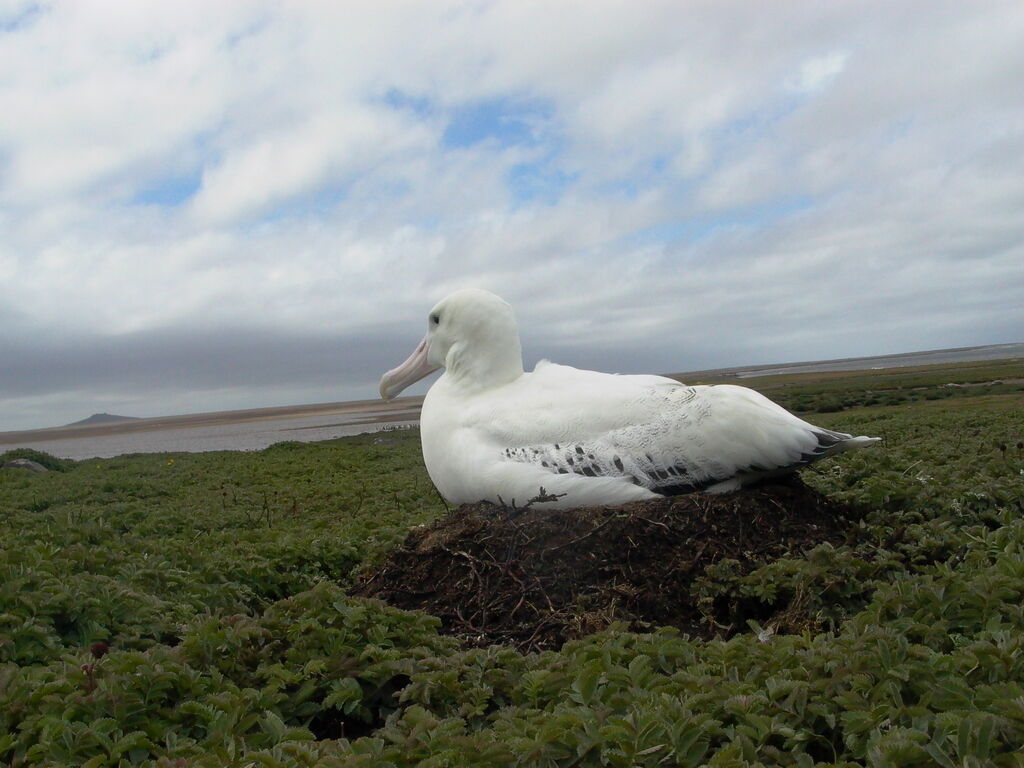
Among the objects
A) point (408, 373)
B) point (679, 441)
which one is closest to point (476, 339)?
point (408, 373)

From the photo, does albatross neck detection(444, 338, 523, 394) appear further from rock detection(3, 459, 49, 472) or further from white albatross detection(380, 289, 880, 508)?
rock detection(3, 459, 49, 472)

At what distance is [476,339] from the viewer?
755 centimetres

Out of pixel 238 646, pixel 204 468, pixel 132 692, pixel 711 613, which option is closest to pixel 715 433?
pixel 711 613

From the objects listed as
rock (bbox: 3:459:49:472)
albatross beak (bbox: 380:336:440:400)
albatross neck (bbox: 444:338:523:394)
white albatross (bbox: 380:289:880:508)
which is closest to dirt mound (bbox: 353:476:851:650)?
white albatross (bbox: 380:289:880:508)

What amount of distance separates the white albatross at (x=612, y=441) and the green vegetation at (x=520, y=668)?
0.83 m

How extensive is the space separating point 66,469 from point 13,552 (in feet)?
69.5

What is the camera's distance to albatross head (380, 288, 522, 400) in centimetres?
745

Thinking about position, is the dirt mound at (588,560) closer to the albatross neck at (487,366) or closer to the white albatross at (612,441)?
the white albatross at (612,441)

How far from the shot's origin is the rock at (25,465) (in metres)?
23.4

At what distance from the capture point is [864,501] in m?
6.54

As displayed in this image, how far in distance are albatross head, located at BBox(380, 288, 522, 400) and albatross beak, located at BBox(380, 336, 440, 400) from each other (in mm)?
371

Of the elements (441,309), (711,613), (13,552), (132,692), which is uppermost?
(441,309)

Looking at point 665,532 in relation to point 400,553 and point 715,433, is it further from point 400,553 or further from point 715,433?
point 400,553

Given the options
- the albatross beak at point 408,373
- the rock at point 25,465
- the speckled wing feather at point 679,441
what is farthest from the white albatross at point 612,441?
the rock at point 25,465
